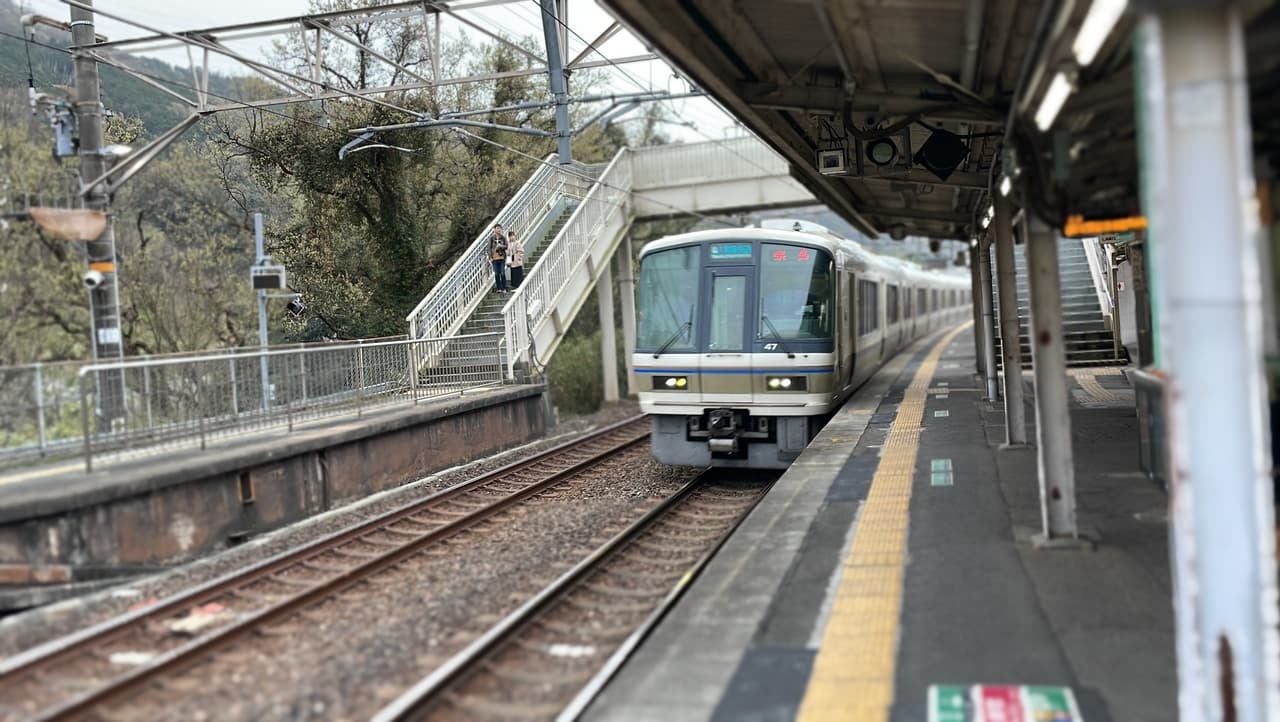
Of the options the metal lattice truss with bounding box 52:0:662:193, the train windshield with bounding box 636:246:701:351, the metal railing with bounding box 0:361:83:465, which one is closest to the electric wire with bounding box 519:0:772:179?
the metal lattice truss with bounding box 52:0:662:193

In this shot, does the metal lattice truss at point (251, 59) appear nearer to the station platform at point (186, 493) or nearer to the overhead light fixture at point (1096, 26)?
the station platform at point (186, 493)

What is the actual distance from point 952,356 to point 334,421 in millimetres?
17615

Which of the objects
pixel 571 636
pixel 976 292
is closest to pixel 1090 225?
pixel 571 636

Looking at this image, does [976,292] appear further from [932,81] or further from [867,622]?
[867,622]

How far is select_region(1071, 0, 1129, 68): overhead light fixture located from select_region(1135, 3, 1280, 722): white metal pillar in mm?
239

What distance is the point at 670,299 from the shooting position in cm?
1241

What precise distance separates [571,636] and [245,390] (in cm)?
647

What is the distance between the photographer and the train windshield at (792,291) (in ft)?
39.4

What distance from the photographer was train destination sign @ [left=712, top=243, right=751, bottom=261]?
1213 cm

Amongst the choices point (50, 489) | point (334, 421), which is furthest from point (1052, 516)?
point (334, 421)

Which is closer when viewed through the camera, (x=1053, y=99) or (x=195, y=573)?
(x=1053, y=99)

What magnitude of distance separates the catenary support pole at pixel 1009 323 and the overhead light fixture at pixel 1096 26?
4408mm

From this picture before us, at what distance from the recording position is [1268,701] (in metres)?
3.68

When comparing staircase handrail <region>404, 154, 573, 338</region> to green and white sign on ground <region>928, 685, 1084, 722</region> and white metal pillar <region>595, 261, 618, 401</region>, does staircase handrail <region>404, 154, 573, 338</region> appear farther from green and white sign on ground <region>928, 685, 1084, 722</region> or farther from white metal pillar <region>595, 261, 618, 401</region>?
green and white sign on ground <region>928, 685, 1084, 722</region>
